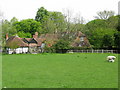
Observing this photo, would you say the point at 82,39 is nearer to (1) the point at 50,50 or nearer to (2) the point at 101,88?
(1) the point at 50,50

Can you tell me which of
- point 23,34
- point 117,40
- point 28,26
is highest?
point 28,26

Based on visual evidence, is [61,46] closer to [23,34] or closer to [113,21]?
[113,21]

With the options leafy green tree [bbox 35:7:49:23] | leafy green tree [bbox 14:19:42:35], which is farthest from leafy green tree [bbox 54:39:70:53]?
leafy green tree [bbox 35:7:49:23]

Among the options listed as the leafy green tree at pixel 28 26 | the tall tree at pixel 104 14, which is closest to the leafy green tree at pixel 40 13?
the leafy green tree at pixel 28 26

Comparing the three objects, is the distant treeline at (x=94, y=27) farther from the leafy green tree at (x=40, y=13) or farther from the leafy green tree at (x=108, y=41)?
the leafy green tree at (x=40, y=13)

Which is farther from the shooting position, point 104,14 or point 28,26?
point 28,26

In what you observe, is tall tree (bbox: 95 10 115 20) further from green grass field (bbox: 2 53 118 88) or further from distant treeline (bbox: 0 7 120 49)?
green grass field (bbox: 2 53 118 88)

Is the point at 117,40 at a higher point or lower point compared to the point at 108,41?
higher

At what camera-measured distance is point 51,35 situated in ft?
186

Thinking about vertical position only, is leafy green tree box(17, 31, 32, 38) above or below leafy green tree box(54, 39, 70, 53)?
above

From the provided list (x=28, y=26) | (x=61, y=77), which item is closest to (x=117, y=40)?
(x=61, y=77)

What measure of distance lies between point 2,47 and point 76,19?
68.7 feet

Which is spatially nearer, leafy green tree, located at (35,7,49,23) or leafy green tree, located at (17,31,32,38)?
leafy green tree, located at (17,31,32,38)

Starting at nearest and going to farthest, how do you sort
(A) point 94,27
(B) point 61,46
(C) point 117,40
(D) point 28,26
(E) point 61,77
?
1. (E) point 61,77
2. (C) point 117,40
3. (B) point 61,46
4. (A) point 94,27
5. (D) point 28,26
